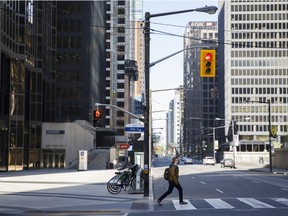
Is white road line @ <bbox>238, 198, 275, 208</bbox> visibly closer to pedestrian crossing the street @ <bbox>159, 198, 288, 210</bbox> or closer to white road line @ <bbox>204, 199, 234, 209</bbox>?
pedestrian crossing the street @ <bbox>159, 198, 288, 210</bbox>

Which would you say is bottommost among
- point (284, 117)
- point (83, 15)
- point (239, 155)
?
point (239, 155)

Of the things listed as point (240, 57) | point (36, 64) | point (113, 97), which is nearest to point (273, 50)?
point (240, 57)

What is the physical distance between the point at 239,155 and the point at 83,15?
244ft

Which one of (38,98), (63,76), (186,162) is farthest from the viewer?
(186,162)

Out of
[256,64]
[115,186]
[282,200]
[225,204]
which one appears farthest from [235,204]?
[256,64]

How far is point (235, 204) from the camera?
1798 centimetres

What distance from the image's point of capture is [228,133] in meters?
153

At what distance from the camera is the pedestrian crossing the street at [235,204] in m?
17.1

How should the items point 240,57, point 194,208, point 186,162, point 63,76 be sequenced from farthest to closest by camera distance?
point 240,57, point 186,162, point 63,76, point 194,208

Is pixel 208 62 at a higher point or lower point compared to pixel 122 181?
higher

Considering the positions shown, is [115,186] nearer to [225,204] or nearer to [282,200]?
[225,204]

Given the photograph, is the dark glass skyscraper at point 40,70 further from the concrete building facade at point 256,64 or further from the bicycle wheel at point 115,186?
the concrete building facade at point 256,64

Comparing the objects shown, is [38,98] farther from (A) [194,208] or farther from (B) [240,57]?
(B) [240,57]

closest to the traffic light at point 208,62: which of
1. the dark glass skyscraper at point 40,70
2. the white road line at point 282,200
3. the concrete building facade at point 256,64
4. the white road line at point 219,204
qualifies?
the white road line at point 219,204
